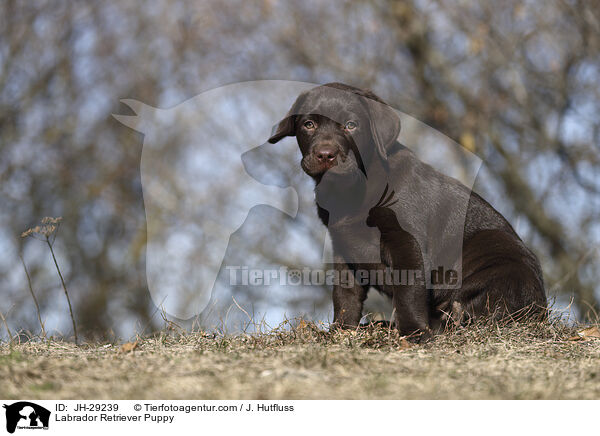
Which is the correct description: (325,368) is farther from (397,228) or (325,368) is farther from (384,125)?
(384,125)

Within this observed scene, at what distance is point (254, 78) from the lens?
12.3m

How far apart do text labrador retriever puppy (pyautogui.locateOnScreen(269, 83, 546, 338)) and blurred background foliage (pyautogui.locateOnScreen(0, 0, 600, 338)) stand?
4.66 meters

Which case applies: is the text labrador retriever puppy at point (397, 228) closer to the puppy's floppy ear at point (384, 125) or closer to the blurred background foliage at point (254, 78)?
the puppy's floppy ear at point (384, 125)

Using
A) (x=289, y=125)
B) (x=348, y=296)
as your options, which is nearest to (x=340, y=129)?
(x=289, y=125)

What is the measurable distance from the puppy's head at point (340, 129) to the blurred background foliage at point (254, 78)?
4.54m

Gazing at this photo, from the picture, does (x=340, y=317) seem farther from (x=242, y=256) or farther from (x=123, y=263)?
(x=123, y=263)

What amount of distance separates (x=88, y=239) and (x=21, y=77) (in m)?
3.62

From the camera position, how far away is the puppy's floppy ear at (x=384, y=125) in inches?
183

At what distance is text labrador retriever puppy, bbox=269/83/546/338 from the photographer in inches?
176
